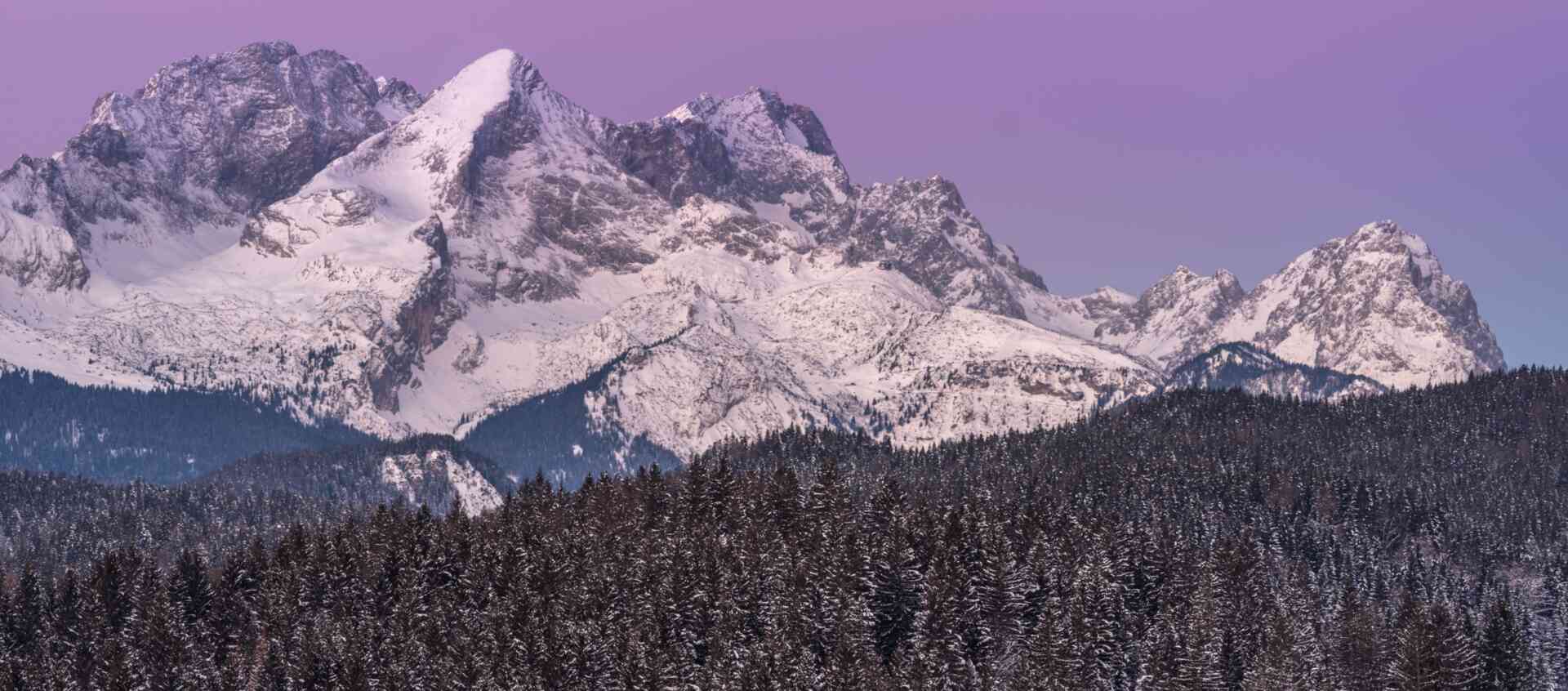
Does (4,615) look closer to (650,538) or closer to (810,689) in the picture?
(650,538)

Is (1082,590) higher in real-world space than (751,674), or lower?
higher

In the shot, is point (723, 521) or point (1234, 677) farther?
Answer: point (723, 521)

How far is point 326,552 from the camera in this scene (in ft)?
594

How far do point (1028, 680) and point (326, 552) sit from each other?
69752mm

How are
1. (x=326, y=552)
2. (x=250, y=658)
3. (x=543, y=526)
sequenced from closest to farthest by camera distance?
(x=250, y=658) < (x=326, y=552) < (x=543, y=526)

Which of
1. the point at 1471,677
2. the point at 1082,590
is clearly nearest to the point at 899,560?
the point at 1082,590

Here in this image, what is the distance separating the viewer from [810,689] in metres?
149

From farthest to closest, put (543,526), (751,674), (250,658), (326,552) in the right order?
(543,526), (326,552), (250,658), (751,674)

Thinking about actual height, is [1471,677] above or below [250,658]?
above

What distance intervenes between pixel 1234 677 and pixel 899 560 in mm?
33575

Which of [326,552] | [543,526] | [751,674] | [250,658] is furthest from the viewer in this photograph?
[543,526]

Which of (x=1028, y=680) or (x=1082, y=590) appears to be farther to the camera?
(x=1082, y=590)

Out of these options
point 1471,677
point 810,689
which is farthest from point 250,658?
point 1471,677

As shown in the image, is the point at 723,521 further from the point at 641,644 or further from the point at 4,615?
the point at 4,615
